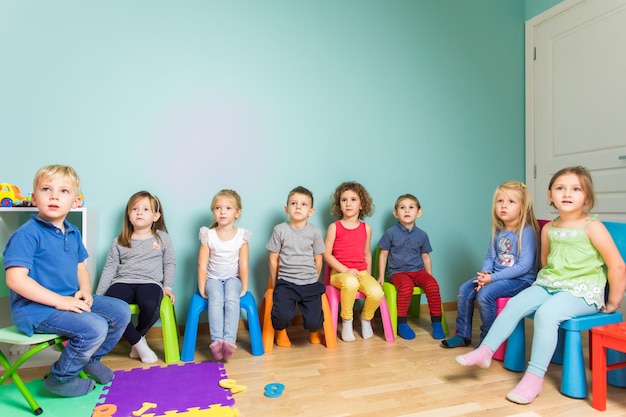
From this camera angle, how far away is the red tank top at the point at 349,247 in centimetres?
284

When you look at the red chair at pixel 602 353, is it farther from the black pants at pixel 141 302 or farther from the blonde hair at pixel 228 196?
the black pants at pixel 141 302

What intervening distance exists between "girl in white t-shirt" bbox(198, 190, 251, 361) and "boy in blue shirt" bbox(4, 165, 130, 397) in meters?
0.49

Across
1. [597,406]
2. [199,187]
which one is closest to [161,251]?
[199,187]

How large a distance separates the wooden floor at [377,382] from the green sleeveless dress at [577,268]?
396 mm

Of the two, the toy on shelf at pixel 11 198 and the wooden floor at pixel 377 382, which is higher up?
the toy on shelf at pixel 11 198

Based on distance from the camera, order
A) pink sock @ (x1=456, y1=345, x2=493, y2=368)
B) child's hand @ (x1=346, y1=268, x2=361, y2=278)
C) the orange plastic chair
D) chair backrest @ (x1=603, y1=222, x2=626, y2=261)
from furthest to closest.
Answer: child's hand @ (x1=346, y1=268, x2=361, y2=278), the orange plastic chair, chair backrest @ (x1=603, y1=222, x2=626, y2=261), pink sock @ (x1=456, y1=345, x2=493, y2=368)

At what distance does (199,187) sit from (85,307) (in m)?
1.08

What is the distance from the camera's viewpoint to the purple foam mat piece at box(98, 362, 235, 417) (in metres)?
1.74

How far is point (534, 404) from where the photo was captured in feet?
5.76

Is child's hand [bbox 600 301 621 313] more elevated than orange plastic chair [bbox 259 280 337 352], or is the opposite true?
child's hand [bbox 600 301 621 313]

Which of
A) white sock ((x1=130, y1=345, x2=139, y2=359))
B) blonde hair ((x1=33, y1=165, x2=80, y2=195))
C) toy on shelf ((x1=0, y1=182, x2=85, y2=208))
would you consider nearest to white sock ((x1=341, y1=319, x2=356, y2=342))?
white sock ((x1=130, y1=345, x2=139, y2=359))

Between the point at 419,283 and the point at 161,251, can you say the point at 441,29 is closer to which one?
the point at 419,283

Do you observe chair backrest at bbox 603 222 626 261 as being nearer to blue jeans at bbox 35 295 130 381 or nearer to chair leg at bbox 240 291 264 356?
chair leg at bbox 240 291 264 356

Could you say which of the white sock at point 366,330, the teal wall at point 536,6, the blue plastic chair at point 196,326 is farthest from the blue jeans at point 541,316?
the teal wall at point 536,6
